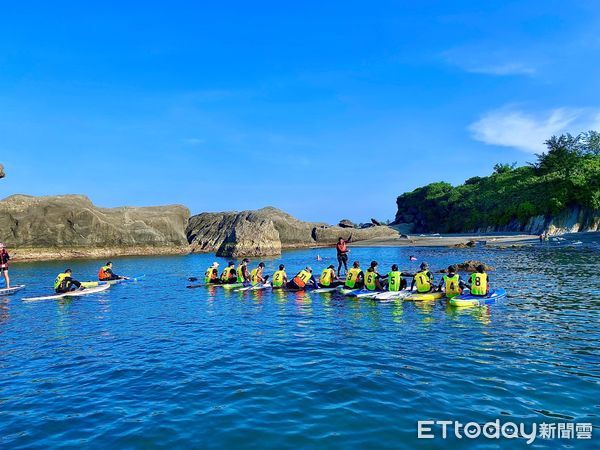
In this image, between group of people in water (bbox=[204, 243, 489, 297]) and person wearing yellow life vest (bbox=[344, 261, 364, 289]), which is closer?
group of people in water (bbox=[204, 243, 489, 297])

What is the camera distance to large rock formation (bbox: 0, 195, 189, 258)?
2491 inches

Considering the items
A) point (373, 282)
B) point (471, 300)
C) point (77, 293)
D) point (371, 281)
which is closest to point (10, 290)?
point (77, 293)

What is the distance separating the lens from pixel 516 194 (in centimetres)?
8619

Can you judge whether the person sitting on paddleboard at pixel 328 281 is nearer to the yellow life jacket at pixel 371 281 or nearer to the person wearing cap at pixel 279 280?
the yellow life jacket at pixel 371 281

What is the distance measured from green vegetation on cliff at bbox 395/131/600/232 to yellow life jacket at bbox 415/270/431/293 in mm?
52860

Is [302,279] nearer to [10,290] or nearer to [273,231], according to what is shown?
[10,290]

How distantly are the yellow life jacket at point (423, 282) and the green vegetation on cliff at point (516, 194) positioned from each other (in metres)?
52.9

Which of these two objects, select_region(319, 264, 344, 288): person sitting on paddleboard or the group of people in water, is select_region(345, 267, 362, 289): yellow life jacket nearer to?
the group of people in water

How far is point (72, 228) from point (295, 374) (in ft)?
214

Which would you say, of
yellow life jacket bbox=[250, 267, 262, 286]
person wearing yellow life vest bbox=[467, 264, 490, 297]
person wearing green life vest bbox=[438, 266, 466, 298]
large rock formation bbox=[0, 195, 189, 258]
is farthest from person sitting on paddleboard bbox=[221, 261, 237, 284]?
large rock formation bbox=[0, 195, 189, 258]

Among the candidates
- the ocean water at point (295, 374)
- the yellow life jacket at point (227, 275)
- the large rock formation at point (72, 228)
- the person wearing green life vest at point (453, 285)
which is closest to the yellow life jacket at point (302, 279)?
the yellow life jacket at point (227, 275)

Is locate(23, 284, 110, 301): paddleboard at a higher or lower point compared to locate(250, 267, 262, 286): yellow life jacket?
lower

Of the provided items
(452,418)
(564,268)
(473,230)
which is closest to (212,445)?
(452,418)

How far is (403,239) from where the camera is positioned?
88062 mm
